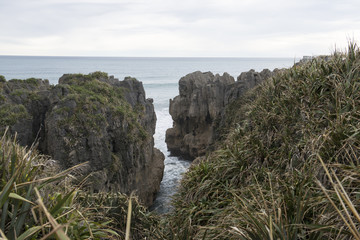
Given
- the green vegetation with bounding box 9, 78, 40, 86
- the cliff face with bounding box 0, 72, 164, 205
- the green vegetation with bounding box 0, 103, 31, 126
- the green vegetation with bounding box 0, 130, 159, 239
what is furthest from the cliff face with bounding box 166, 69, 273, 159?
the green vegetation with bounding box 0, 130, 159, 239

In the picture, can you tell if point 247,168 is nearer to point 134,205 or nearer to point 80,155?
point 134,205

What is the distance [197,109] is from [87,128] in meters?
21.3

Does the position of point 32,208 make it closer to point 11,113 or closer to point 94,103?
point 11,113

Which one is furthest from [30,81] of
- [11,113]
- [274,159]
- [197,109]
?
[274,159]

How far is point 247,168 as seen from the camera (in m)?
8.55

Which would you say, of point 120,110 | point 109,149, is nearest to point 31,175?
point 109,149

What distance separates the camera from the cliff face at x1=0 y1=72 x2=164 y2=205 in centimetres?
1888

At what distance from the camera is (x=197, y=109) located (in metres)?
39.2

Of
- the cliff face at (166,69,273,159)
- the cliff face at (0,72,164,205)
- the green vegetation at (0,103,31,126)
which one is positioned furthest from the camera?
the cliff face at (166,69,273,159)

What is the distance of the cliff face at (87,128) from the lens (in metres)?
18.9

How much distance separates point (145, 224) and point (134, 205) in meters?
0.87

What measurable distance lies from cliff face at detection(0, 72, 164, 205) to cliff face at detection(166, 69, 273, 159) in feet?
45.8

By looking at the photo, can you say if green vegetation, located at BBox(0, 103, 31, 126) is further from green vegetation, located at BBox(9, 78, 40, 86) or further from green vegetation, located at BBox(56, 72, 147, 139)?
green vegetation, located at BBox(9, 78, 40, 86)

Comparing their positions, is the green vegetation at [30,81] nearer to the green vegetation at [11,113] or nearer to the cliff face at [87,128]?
the cliff face at [87,128]
